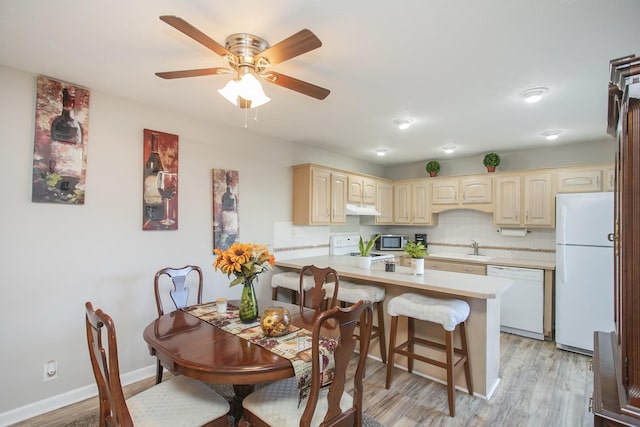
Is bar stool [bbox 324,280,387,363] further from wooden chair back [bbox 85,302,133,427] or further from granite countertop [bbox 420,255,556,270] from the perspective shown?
A: wooden chair back [bbox 85,302,133,427]

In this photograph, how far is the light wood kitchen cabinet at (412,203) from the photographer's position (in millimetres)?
5020

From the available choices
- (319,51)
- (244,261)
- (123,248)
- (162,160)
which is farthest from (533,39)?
(123,248)

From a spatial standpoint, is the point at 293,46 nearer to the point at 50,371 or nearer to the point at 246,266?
the point at 246,266

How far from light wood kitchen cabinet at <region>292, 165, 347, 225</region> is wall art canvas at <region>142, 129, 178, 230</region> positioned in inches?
60.2

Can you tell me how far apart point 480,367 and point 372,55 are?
2.45 m

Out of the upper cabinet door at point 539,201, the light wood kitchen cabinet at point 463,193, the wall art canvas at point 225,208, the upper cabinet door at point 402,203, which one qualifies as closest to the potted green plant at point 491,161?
the light wood kitchen cabinet at point 463,193

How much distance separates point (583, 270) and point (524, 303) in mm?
728

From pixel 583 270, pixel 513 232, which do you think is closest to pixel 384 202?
pixel 513 232

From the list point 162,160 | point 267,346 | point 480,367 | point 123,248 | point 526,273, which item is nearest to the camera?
point 267,346

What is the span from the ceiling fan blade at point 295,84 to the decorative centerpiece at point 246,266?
996 millimetres

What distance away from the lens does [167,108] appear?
287 cm

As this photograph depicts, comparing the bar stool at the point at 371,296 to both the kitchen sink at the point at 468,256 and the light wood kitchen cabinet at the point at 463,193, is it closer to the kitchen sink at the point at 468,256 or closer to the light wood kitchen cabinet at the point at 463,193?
the kitchen sink at the point at 468,256

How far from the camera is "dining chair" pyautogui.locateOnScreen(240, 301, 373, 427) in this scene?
1.33 metres

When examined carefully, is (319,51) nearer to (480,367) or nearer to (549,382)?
(480,367)
